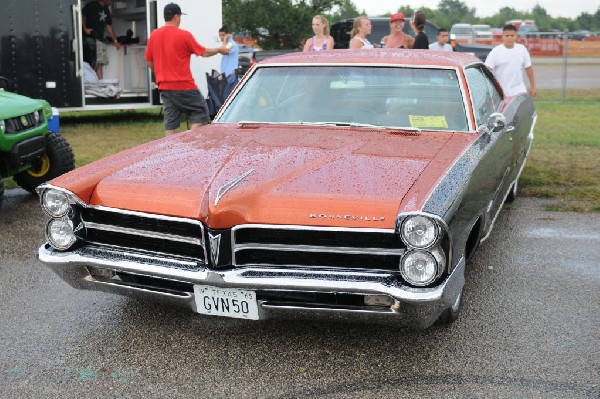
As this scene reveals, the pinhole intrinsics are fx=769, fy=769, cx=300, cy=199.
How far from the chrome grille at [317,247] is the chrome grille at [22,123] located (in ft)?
13.2

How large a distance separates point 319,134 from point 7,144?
336cm

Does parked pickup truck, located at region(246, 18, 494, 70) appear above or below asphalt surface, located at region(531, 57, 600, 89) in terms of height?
above

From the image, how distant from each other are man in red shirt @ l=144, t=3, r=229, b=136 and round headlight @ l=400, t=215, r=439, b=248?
4.91 metres

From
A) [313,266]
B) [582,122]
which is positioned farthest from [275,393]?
[582,122]

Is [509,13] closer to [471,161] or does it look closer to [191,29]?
[191,29]

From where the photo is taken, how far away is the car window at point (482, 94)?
4957 millimetres

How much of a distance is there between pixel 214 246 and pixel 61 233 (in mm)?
881

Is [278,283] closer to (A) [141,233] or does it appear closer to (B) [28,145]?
(A) [141,233]

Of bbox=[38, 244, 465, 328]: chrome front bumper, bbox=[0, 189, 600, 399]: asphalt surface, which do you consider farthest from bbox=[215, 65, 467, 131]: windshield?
bbox=[38, 244, 465, 328]: chrome front bumper

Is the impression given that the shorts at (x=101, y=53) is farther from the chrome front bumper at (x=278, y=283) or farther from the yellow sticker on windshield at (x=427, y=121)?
the chrome front bumper at (x=278, y=283)

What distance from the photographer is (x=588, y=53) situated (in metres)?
21.6

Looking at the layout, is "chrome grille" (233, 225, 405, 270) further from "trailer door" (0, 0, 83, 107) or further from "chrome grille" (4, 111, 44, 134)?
"trailer door" (0, 0, 83, 107)

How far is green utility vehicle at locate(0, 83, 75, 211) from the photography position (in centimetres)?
666

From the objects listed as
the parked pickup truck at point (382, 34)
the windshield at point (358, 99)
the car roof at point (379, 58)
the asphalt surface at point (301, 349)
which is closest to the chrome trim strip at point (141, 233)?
the asphalt surface at point (301, 349)
